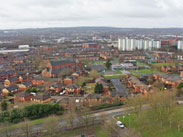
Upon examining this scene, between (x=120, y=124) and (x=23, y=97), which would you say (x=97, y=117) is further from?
(x=23, y=97)

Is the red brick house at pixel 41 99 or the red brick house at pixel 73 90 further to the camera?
the red brick house at pixel 73 90

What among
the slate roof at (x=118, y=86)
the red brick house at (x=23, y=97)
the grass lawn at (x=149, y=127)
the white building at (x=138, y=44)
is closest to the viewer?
the grass lawn at (x=149, y=127)

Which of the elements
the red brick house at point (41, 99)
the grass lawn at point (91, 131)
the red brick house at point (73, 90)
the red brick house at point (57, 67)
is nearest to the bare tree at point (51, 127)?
the grass lawn at point (91, 131)

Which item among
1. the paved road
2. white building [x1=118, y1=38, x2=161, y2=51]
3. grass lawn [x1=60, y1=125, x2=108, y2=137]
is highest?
white building [x1=118, y1=38, x2=161, y2=51]

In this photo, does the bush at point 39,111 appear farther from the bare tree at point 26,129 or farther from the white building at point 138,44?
the white building at point 138,44

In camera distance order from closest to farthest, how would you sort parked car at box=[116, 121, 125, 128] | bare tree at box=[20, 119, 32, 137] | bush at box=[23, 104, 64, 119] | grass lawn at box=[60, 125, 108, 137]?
bare tree at box=[20, 119, 32, 137] < grass lawn at box=[60, 125, 108, 137] < parked car at box=[116, 121, 125, 128] < bush at box=[23, 104, 64, 119]

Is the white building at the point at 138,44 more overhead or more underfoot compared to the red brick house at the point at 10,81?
more overhead

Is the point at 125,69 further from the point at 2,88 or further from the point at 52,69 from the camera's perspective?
the point at 2,88

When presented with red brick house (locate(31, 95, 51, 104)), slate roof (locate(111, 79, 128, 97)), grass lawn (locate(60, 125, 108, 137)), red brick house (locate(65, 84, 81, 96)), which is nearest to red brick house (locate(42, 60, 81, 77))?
red brick house (locate(65, 84, 81, 96))

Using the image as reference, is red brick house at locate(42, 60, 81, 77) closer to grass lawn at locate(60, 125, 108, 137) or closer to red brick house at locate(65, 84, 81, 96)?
red brick house at locate(65, 84, 81, 96)

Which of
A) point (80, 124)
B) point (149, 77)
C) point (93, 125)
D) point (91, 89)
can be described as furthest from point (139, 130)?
point (149, 77)
